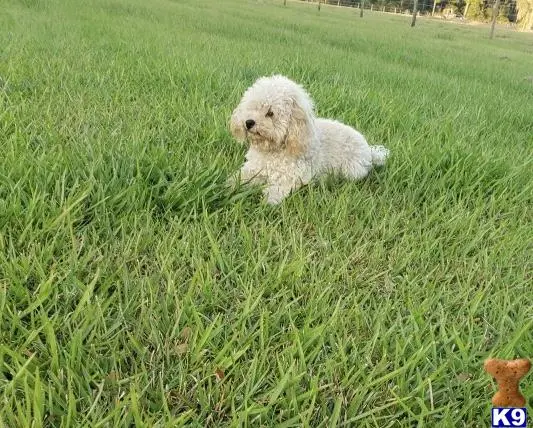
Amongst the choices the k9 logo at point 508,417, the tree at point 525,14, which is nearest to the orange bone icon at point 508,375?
the k9 logo at point 508,417

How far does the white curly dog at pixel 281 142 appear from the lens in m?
2.88

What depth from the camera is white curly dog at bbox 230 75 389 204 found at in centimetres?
288

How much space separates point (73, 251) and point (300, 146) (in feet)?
5.23

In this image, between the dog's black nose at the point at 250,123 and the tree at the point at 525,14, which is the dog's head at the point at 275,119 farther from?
the tree at the point at 525,14

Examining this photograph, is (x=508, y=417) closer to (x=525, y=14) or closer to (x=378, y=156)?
(x=378, y=156)

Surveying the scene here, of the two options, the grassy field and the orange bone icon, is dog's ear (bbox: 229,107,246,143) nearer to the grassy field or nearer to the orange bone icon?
the grassy field

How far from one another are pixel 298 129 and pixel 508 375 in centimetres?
222

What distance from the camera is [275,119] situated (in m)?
2.90

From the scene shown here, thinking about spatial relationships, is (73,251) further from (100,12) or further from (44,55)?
(100,12)

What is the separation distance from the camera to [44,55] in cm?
526

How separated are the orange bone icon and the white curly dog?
6.31 feet

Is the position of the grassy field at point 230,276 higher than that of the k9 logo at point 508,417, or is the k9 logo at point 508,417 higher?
the k9 logo at point 508,417

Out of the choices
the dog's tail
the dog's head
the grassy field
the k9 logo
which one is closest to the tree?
the grassy field

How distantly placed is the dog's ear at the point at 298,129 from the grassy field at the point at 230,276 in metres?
0.30
